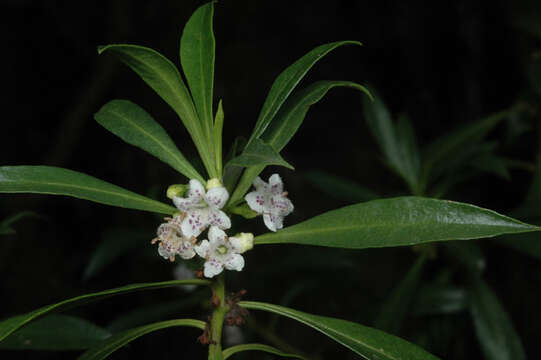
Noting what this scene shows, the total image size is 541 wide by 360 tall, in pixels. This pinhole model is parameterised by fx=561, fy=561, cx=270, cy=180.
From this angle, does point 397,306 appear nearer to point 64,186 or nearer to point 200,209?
point 200,209

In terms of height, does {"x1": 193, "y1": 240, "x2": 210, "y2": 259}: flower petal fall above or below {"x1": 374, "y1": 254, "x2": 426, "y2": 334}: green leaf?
below

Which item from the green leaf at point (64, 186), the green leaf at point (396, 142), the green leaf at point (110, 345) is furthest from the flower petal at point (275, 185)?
the green leaf at point (396, 142)

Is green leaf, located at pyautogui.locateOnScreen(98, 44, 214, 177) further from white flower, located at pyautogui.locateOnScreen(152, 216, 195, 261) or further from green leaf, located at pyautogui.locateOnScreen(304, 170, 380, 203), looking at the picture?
green leaf, located at pyautogui.locateOnScreen(304, 170, 380, 203)

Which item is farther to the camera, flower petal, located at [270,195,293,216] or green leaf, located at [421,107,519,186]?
green leaf, located at [421,107,519,186]

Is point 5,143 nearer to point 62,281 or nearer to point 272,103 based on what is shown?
point 62,281

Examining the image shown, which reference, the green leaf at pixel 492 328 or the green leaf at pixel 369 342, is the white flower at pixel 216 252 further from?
the green leaf at pixel 492 328

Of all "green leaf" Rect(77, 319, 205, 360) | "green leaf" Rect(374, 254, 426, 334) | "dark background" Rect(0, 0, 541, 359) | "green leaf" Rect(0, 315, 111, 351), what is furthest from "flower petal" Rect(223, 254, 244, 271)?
"dark background" Rect(0, 0, 541, 359)
